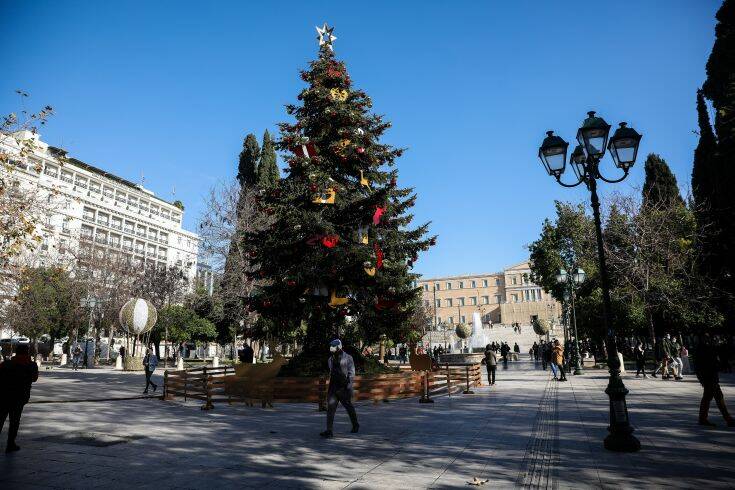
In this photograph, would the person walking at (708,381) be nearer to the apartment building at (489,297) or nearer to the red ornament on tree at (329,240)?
the red ornament on tree at (329,240)

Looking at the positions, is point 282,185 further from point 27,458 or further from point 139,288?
point 139,288

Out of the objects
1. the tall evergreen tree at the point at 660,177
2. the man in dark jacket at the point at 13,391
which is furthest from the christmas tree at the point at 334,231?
the tall evergreen tree at the point at 660,177

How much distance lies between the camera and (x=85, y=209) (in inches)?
2379

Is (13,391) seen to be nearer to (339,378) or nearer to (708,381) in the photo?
(339,378)

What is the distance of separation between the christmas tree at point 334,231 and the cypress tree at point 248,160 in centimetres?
2036

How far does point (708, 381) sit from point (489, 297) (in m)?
98.7

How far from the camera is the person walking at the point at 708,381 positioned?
8.05m

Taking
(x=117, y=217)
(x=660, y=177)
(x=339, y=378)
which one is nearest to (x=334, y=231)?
(x=339, y=378)

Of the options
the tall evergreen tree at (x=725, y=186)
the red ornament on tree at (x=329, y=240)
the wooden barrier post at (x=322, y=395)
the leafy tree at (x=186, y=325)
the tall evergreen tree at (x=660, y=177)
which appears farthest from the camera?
the tall evergreen tree at (x=660, y=177)

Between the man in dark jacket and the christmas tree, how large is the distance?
7961 mm

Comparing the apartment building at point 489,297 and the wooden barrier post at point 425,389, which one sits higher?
the apartment building at point 489,297

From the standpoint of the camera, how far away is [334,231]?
14.9 metres

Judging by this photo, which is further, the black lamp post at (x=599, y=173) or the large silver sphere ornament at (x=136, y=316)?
the large silver sphere ornament at (x=136, y=316)

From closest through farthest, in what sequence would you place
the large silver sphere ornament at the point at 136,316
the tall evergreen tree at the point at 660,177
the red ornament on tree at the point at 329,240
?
1. the red ornament on tree at the point at 329,240
2. the large silver sphere ornament at the point at 136,316
3. the tall evergreen tree at the point at 660,177
